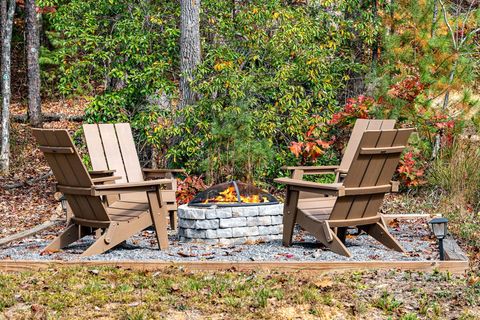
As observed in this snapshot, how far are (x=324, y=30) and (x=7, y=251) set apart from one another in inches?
221

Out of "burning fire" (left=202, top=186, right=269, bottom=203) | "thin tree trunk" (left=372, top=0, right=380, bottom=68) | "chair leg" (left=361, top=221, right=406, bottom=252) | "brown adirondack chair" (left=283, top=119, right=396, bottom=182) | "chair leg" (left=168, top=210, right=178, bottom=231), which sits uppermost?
"thin tree trunk" (left=372, top=0, right=380, bottom=68)

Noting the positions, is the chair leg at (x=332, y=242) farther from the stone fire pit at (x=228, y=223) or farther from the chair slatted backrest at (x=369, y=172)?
the stone fire pit at (x=228, y=223)

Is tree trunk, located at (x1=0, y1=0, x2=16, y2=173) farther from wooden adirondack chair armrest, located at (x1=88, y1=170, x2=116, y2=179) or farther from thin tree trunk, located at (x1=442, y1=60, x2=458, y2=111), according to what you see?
thin tree trunk, located at (x1=442, y1=60, x2=458, y2=111)

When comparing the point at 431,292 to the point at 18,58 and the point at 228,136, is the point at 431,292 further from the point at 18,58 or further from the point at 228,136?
the point at 18,58

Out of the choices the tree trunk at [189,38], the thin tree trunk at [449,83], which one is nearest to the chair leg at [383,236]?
the tree trunk at [189,38]

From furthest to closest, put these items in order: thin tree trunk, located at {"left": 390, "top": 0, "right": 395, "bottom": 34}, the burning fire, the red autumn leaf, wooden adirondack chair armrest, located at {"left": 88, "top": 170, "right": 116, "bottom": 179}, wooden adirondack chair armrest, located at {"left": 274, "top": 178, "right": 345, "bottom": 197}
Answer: thin tree trunk, located at {"left": 390, "top": 0, "right": 395, "bottom": 34} → the red autumn leaf → wooden adirondack chair armrest, located at {"left": 88, "top": 170, "right": 116, "bottom": 179} → the burning fire → wooden adirondack chair armrest, located at {"left": 274, "top": 178, "right": 345, "bottom": 197}

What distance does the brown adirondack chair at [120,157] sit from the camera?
768cm

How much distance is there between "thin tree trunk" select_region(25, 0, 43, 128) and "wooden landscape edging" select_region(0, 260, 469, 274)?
1032 centimetres

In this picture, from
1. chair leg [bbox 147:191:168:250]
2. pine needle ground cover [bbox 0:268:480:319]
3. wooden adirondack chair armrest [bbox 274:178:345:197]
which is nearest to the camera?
A: pine needle ground cover [bbox 0:268:480:319]

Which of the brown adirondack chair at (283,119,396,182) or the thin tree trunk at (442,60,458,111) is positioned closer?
the brown adirondack chair at (283,119,396,182)

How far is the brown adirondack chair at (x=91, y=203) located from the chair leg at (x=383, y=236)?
1703 millimetres

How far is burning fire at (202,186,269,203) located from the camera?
727cm

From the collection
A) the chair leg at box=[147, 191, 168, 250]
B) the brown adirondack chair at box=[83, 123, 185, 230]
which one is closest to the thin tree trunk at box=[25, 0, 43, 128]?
the brown adirondack chair at box=[83, 123, 185, 230]

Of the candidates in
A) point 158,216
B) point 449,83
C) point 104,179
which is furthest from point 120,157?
point 449,83
